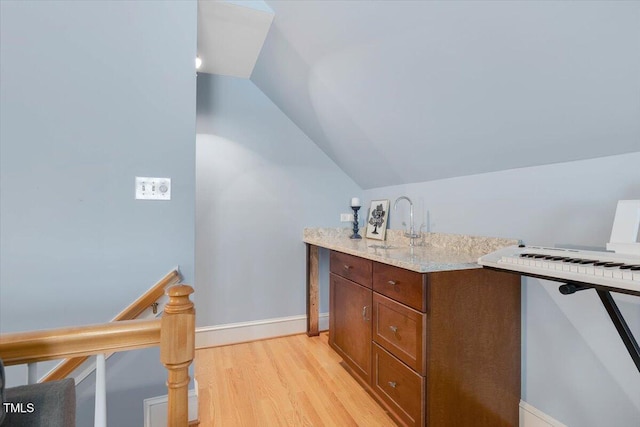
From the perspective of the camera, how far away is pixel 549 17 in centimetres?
102

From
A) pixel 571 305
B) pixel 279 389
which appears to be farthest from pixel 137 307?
pixel 571 305

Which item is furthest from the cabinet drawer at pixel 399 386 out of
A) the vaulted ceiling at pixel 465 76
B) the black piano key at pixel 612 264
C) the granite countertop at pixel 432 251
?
the vaulted ceiling at pixel 465 76

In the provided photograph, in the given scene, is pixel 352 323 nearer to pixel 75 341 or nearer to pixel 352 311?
pixel 352 311

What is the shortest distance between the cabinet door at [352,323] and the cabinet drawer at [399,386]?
0.38 feet

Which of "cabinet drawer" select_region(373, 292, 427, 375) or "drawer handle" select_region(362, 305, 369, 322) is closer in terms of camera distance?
"cabinet drawer" select_region(373, 292, 427, 375)

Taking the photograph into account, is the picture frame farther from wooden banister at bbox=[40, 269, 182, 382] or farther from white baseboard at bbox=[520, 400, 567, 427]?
wooden banister at bbox=[40, 269, 182, 382]

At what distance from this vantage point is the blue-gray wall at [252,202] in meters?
2.53

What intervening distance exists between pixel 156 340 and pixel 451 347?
1.29 metres

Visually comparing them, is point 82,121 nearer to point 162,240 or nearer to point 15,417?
point 162,240

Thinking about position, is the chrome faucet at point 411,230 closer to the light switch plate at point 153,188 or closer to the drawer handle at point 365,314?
the drawer handle at point 365,314

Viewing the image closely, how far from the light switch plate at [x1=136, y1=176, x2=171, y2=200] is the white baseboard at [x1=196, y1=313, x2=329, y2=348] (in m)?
1.47

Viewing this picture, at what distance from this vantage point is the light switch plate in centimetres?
151

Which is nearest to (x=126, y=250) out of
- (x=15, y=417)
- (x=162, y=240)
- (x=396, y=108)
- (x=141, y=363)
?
(x=162, y=240)

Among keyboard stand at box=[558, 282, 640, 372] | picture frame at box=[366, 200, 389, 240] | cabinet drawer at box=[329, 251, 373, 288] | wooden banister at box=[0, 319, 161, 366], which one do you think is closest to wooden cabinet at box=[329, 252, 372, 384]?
cabinet drawer at box=[329, 251, 373, 288]
